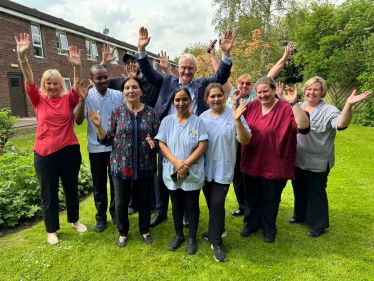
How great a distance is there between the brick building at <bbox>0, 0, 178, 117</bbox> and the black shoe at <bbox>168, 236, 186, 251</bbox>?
47.7 ft

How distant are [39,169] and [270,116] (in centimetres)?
304

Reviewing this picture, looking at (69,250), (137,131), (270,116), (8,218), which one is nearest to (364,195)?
(270,116)

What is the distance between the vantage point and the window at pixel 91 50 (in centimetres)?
2042

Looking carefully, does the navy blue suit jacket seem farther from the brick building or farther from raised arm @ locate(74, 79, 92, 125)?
the brick building

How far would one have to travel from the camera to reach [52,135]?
3012mm

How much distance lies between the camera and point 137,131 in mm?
2891

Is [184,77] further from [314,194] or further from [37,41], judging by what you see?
[37,41]

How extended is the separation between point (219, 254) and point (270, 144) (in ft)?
4.90

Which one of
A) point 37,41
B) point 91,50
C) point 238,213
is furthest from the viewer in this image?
point 91,50

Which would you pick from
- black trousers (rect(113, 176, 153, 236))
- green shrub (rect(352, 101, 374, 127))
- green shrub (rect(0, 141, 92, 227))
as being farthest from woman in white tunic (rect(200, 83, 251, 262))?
green shrub (rect(352, 101, 374, 127))

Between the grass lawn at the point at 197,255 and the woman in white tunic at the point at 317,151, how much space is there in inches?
13.3

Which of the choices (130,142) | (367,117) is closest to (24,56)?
(130,142)

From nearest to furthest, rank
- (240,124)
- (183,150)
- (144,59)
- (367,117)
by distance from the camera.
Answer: (240,124), (183,150), (144,59), (367,117)

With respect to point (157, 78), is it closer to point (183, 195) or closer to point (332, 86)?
point (183, 195)
